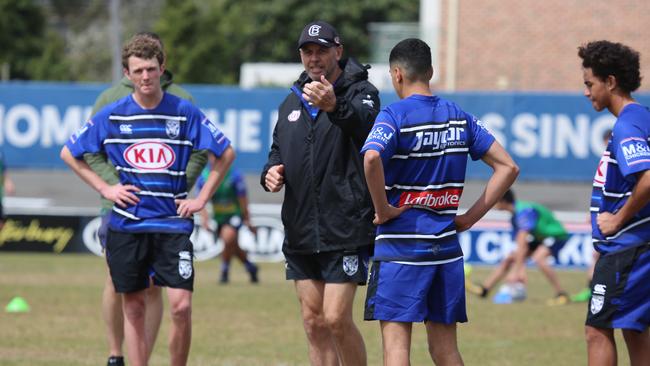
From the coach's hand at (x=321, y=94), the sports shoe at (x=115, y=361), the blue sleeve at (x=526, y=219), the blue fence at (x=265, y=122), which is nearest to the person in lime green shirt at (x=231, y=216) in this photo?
the blue sleeve at (x=526, y=219)

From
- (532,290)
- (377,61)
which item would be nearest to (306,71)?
(532,290)

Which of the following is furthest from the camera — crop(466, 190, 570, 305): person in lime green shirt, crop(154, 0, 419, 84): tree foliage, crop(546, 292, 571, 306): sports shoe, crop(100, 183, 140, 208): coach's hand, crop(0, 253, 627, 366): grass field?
crop(154, 0, 419, 84): tree foliage

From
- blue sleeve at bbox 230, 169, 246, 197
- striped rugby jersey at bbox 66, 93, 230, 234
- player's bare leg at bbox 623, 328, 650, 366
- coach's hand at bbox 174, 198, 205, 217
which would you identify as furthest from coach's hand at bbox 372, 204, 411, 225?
blue sleeve at bbox 230, 169, 246, 197

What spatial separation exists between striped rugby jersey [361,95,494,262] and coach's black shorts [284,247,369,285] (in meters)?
0.65

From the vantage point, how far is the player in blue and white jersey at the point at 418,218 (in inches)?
281

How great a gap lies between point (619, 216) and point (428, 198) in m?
1.13

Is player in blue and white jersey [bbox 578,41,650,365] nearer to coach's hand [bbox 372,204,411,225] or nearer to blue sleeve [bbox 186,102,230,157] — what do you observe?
coach's hand [bbox 372,204,411,225]

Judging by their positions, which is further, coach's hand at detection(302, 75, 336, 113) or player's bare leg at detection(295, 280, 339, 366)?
player's bare leg at detection(295, 280, 339, 366)

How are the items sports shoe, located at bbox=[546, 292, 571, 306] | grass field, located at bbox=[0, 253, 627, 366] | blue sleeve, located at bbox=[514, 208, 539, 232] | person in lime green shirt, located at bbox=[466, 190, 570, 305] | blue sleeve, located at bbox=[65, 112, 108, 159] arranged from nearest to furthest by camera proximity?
blue sleeve, located at bbox=[65, 112, 108, 159] < grass field, located at bbox=[0, 253, 627, 366] < sports shoe, located at bbox=[546, 292, 571, 306] < person in lime green shirt, located at bbox=[466, 190, 570, 305] < blue sleeve, located at bbox=[514, 208, 539, 232]

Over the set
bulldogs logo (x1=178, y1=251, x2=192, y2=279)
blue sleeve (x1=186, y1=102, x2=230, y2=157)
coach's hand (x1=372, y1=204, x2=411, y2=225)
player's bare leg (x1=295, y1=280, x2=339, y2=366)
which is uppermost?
blue sleeve (x1=186, y1=102, x2=230, y2=157)

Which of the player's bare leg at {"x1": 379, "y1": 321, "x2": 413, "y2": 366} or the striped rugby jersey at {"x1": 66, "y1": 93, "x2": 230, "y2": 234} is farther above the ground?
the striped rugby jersey at {"x1": 66, "y1": 93, "x2": 230, "y2": 234}

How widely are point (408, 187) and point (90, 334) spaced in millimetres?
5961

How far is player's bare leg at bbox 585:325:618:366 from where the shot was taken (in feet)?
24.4

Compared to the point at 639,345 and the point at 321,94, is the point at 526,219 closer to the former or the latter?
the point at 639,345
